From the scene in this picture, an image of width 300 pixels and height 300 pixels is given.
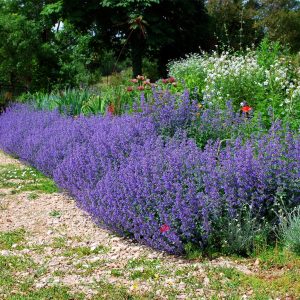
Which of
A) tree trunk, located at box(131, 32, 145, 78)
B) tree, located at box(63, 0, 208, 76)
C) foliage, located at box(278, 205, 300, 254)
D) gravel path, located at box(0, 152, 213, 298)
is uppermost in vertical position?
tree, located at box(63, 0, 208, 76)

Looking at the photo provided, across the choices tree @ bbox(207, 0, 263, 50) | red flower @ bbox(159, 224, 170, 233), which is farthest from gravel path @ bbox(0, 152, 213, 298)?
tree @ bbox(207, 0, 263, 50)

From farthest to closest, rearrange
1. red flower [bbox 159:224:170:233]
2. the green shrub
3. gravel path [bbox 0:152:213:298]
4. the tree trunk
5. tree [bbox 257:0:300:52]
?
tree [bbox 257:0:300:52]
the tree trunk
the green shrub
red flower [bbox 159:224:170:233]
gravel path [bbox 0:152:213:298]

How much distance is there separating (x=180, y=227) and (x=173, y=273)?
1.21 feet

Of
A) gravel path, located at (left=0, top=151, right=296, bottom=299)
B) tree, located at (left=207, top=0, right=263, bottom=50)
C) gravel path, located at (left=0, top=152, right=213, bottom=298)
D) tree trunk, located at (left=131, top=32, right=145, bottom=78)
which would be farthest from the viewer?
tree, located at (left=207, top=0, right=263, bottom=50)

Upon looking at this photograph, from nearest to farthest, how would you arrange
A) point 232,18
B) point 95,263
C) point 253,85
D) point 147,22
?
point 95,263 < point 253,85 < point 147,22 < point 232,18

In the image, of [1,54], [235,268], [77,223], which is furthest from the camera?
[1,54]

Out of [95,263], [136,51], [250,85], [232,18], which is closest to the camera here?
[95,263]

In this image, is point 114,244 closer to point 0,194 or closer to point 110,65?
point 0,194

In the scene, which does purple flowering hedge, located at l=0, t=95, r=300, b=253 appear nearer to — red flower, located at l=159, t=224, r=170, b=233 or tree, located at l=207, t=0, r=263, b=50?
red flower, located at l=159, t=224, r=170, b=233

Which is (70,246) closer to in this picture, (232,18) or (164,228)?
(164,228)

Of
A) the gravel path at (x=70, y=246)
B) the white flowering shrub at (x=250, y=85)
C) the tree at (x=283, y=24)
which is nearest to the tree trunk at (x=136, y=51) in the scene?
the tree at (x=283, y=24)

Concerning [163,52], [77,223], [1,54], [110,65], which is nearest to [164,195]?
[77,223]

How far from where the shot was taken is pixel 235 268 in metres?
3.48

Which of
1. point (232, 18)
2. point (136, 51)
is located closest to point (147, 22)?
point (136, 51)
